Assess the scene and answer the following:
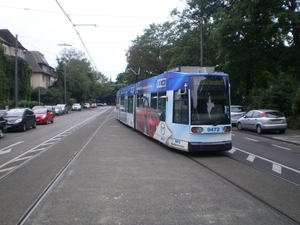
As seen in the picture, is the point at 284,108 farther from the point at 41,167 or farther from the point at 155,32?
the point at 155,32

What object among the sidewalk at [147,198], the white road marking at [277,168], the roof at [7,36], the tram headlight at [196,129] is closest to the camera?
the sidewalk at [147,198]

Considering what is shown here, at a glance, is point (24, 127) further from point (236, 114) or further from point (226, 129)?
point (226, 129)

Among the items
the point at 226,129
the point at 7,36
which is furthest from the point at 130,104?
the point at 7,36

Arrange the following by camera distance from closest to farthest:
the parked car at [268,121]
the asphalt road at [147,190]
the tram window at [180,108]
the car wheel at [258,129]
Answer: the asphalt road at [147,190]
the tram window at [180,108]
the parked car at [268,121]
the car wheel at [258,129]

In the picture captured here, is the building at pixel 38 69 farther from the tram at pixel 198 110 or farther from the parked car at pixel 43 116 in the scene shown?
the tram at pixel 198 110

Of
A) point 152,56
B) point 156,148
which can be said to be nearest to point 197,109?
point 156,148

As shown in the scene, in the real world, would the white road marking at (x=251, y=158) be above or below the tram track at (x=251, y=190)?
below

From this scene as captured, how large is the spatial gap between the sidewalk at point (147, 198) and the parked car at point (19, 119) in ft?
46.9

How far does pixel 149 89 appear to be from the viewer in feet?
55.0

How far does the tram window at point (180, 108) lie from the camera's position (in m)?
11.7

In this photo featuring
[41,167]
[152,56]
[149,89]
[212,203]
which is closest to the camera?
[212,203]

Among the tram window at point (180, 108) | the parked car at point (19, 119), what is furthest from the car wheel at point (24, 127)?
the tram window at point (180, 108)

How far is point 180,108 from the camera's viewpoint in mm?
12000

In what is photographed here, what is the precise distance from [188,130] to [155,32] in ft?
162
